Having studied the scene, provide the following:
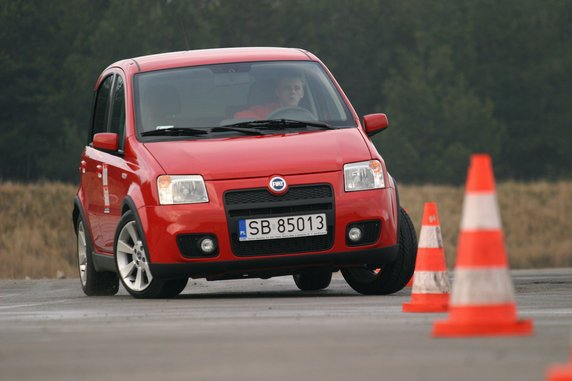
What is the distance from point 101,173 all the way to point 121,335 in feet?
16.1

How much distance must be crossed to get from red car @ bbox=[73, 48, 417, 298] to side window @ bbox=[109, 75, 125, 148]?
0.03 m

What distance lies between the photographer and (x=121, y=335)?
24.8ft

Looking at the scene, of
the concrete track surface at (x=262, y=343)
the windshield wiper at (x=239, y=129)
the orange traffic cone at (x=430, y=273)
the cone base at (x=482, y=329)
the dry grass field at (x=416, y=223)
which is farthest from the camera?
the dry grass field at (x=416, y=223)

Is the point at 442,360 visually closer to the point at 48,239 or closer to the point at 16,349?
the point at 16,349

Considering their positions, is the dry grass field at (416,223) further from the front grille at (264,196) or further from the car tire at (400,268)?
the front grille at (264,196)

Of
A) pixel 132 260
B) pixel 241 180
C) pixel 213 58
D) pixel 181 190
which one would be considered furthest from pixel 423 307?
pixel 213 58

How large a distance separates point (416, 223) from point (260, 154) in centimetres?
2584

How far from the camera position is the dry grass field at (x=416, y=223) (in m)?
27.2

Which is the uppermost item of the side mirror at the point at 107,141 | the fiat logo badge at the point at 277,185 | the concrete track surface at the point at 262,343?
the side mirror at the point at 107,141

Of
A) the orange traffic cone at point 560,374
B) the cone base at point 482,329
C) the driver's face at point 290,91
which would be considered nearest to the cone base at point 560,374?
the orange traffic cone at point 560,374

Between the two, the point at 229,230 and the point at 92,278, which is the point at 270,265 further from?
the point at 92,278

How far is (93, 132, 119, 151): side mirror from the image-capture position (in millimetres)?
11867

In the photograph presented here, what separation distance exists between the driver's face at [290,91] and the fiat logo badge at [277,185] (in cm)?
130

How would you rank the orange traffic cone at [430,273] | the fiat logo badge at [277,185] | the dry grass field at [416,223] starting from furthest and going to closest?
the dry grass field at [416,223] → the fiat logo badge at [277,185] → the orange traffic cone at [430,273]
